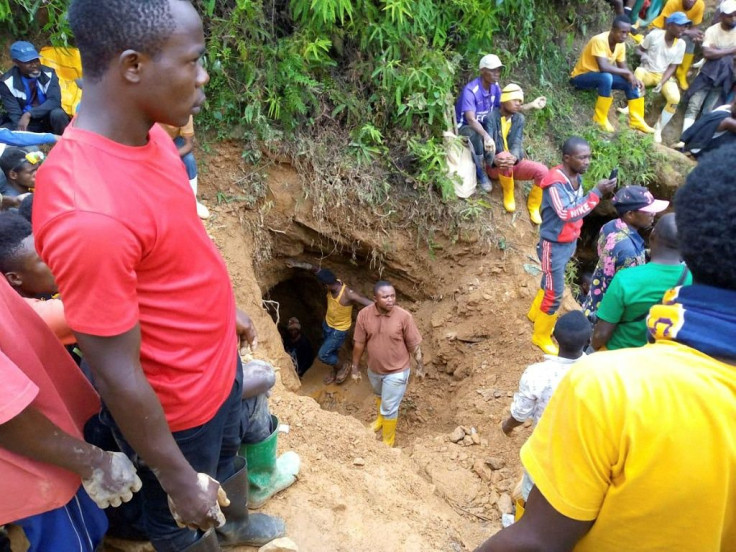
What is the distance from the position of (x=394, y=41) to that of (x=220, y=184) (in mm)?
2345

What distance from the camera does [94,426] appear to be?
5.66 feet

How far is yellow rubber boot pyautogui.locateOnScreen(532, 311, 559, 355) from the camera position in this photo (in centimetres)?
513

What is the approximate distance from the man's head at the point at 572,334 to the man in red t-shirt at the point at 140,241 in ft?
7.36

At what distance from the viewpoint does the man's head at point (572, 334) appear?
3152 mm

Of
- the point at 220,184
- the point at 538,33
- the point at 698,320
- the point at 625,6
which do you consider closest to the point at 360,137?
the point at 220,184

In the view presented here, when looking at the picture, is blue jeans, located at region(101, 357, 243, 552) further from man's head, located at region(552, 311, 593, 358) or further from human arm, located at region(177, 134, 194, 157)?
human arm, located at region(177, 134, 194, 157)

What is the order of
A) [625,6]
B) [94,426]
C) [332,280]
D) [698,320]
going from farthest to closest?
[625,6] → [332,280] → [94,426] → [698,320]

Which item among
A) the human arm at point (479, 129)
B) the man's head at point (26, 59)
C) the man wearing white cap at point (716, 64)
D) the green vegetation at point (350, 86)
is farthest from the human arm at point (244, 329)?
the man wearing white cap at point (716, 64)

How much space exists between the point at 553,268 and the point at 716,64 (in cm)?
578

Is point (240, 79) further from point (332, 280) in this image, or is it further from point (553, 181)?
point (553, 181)

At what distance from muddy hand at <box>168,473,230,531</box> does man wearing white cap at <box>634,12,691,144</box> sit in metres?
8.49

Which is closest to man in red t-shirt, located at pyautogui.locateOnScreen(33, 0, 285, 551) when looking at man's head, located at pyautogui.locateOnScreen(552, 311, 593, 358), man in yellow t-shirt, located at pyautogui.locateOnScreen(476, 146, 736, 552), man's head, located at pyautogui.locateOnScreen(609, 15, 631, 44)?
man in yellow t-shirt, located at pyautogui.locateOnScreen(476, 146, 736, 552)

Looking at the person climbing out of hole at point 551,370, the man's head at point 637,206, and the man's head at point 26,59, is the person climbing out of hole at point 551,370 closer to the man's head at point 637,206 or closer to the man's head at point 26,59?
the man's head at point 637,206

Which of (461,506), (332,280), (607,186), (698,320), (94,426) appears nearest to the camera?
(698,320)
